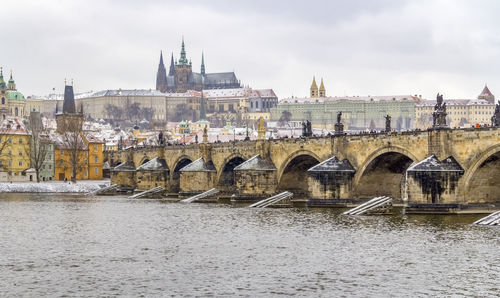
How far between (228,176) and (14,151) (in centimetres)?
3101

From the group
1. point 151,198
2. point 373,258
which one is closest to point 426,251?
point 373,258

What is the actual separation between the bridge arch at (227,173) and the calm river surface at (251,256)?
20104mm

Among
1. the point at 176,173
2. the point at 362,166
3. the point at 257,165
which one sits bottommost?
the point at 176,173

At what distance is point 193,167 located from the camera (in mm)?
66500

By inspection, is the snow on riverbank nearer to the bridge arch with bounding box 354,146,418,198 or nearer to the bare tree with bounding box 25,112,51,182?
the bare tree with bounding box 25,112,51,182

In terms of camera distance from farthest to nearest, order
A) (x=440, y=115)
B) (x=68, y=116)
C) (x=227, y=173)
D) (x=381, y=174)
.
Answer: (x=68, y=116) → (x=227, y=173) → (x=381, y=174) → (x=440, y=115)

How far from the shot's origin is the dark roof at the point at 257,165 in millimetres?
56953

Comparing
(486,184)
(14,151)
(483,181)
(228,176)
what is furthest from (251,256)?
(14,151)

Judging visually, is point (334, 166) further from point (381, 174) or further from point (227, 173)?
point (227, 173)

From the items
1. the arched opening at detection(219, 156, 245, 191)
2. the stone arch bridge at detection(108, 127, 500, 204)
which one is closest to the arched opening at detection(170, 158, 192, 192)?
the stone arch bridge at detection(108, 127, 500, 204)

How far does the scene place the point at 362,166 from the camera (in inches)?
1881

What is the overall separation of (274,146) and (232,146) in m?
7.13

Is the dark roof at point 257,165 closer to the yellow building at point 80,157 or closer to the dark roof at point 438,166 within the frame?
the dark roof at point 438,166

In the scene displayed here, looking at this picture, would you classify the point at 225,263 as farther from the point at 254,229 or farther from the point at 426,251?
the point at 254,229
